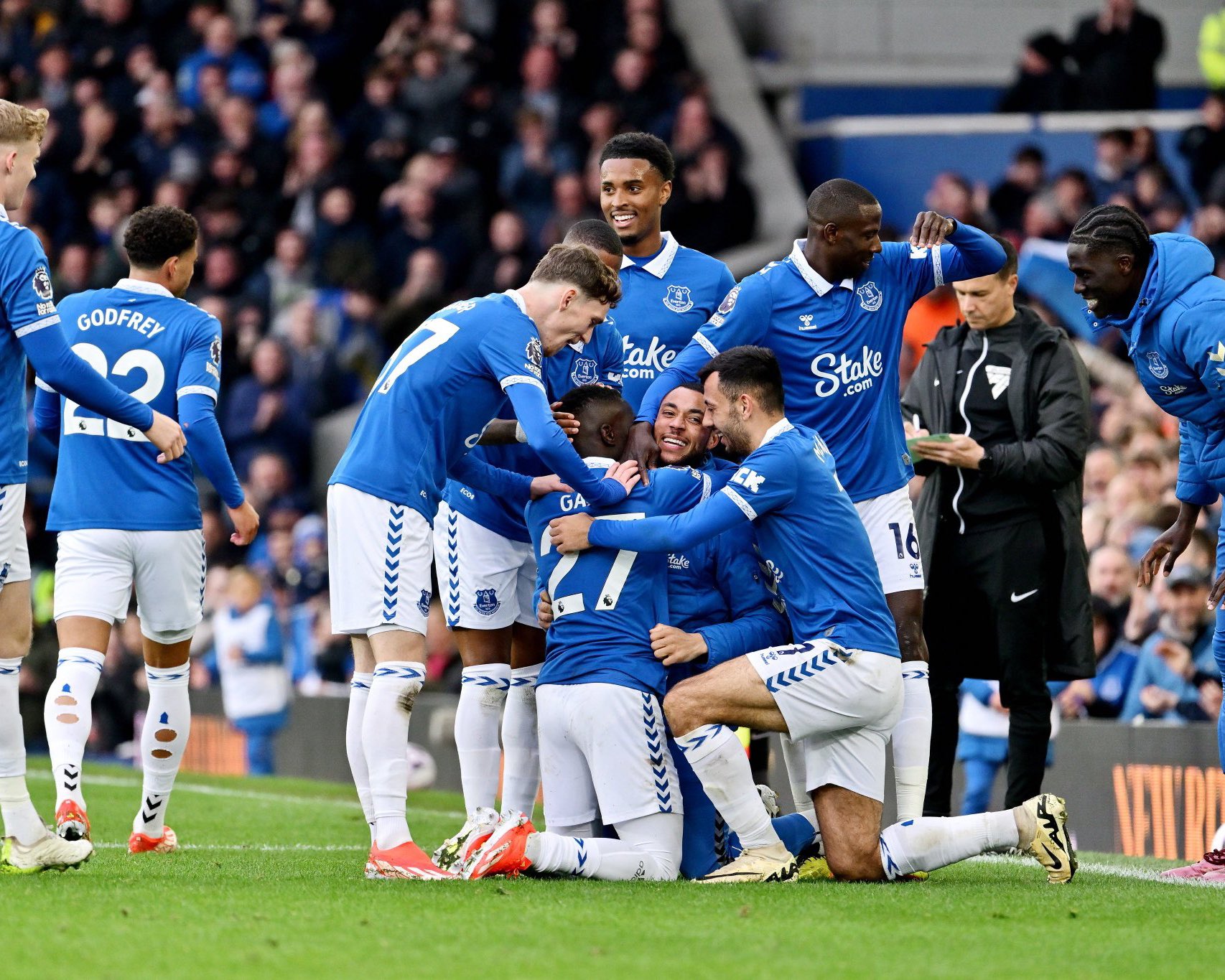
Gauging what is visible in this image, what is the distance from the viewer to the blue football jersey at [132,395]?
7133mm

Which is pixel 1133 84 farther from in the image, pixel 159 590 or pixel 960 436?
pixel 159 590

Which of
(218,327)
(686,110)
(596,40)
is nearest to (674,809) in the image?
(218,327)

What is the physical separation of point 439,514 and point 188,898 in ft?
7.24

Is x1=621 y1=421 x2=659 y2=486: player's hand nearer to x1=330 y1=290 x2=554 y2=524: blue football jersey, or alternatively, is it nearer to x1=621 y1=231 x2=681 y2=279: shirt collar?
x1=330 y1=290 x2=554 y2=524: blue football jersey

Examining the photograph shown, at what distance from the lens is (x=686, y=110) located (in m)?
15.8

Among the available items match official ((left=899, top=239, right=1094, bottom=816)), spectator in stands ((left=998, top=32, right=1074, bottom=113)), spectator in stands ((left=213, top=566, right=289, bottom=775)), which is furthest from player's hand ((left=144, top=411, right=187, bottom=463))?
spectator in stands ((left=998, top=32, right=1074, bottom=113))

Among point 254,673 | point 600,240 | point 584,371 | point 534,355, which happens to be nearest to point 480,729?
point 584,371

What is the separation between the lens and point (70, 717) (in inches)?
266

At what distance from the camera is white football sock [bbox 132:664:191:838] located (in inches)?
287

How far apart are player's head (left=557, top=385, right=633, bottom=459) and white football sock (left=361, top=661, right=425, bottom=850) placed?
1106mm

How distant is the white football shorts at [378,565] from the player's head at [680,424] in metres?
1.13

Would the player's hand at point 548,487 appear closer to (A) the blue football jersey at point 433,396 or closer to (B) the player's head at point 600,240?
(A) the blue football jersey at point 433,396

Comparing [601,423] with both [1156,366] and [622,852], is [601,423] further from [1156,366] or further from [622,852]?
[1156,366]

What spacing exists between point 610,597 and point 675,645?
0.93 ft
